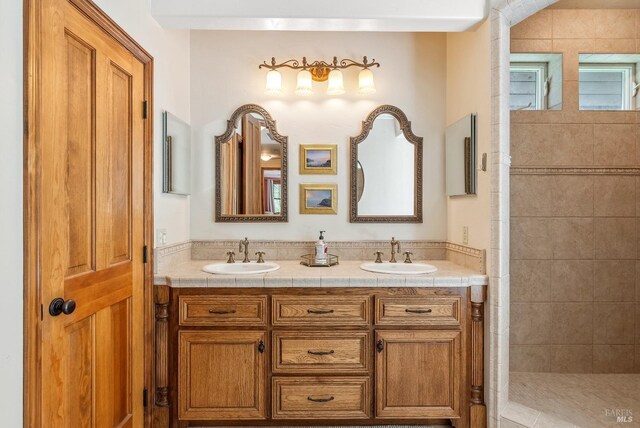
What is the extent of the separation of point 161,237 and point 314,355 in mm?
1106

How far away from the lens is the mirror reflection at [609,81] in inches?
105

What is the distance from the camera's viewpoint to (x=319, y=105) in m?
Result: 2.64

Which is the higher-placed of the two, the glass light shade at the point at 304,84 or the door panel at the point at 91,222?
the glass light shade at the point at 304,84

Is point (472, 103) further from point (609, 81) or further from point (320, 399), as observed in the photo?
point (320, 399)

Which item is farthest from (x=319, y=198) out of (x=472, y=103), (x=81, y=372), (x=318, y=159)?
(x=81, y=372)

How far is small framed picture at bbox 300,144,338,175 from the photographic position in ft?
8.64

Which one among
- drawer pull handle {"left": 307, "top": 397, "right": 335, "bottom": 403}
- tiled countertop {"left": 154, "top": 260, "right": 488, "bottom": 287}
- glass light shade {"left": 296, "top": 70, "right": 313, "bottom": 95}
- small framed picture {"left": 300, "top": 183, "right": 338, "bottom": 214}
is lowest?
drawer pull handle {"left": 307, "top": 397, "right": 335, "bottom": 403}

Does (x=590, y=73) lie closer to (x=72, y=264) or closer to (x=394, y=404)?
(x=394, y=404)

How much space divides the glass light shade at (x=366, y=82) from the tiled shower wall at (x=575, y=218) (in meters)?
1.05

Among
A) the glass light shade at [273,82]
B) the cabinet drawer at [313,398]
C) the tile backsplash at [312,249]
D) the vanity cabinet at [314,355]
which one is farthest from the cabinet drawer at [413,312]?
the glass light shade at [273,82]

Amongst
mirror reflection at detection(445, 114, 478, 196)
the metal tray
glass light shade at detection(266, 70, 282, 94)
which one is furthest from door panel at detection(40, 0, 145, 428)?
mirror reflection at detection(445, 114, 478, 196)

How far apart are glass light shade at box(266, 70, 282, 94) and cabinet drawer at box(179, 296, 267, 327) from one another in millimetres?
1410

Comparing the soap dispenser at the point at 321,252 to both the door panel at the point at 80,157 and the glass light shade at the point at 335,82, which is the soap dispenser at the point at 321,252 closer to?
the glass light shade at the point at 335,82

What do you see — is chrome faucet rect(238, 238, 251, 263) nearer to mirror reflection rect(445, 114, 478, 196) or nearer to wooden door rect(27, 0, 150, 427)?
wooden door rect(27, 0, 150, 427)
